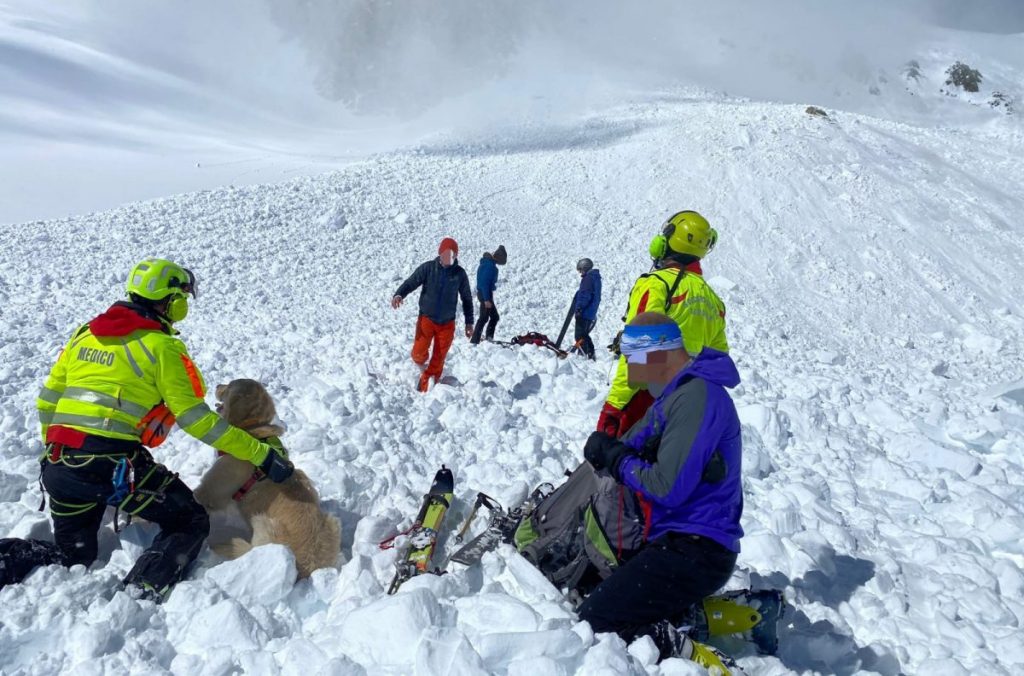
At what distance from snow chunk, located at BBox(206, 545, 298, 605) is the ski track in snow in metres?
0.01

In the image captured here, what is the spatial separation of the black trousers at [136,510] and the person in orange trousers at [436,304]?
4.12 m

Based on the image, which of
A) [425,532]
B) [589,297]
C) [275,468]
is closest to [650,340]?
[425,532]

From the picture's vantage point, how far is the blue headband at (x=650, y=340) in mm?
3600

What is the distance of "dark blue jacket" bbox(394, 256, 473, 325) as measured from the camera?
809 centimetres

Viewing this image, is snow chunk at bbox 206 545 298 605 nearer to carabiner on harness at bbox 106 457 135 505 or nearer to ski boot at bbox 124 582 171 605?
ski boot at bbox 124 582 171 605

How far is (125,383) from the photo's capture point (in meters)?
3.81

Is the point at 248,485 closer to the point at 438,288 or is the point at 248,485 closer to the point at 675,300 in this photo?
the point at 675,300

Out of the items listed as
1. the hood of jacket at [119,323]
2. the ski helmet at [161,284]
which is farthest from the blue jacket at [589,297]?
the hood of jacket at [119,323]

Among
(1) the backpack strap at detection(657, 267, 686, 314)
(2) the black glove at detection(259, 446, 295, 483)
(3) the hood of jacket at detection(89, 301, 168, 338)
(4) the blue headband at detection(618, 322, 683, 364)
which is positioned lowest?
(2) the black glove at detection(259, 446, 295, 483)

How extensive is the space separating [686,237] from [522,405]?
135 inches

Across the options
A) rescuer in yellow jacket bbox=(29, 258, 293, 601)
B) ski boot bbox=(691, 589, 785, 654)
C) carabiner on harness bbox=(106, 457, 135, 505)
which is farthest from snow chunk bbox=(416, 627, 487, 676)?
carabiner on harness bbox=(106, 457, 135, 505)

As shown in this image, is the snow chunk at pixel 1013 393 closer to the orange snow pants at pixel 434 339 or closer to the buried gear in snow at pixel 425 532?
the orange snow pants at pixel 434 339

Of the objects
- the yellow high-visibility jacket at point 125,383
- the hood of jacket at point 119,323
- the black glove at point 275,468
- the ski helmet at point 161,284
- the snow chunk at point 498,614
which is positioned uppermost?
the ski helmet at point 161,284

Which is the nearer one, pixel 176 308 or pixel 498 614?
pixel 498 614
